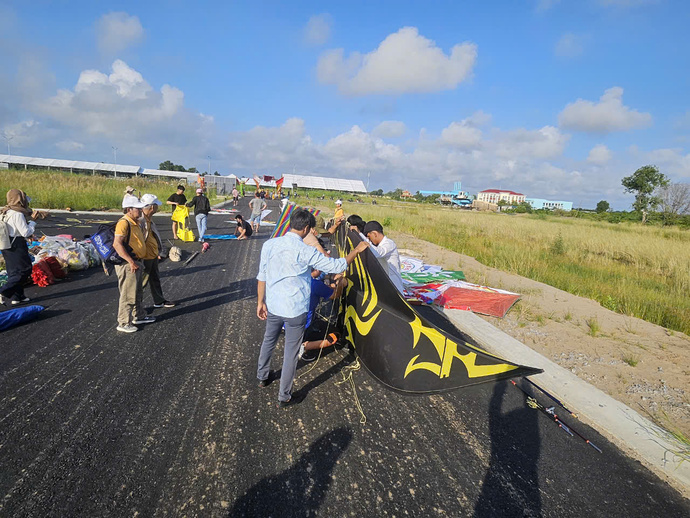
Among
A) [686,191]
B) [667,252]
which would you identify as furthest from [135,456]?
[686,191]

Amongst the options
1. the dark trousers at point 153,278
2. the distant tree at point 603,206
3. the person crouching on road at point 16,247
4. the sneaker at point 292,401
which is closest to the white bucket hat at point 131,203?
the dark trousers at point 153,278

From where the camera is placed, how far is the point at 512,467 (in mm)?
2754

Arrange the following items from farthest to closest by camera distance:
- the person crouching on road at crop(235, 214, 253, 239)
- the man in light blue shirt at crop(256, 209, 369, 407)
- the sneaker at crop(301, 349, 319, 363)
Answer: the person crouching on road at crop(235, 214, 253, 239), the sneaker at crop(301, 349, 319, 363), the man in light blue shirt at crop(256, 209, 369, 407)

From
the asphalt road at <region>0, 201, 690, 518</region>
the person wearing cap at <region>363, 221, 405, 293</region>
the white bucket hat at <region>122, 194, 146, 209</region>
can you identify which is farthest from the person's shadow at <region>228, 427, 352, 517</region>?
the white bucket hat at <region>122, 194, 146, 209</region>

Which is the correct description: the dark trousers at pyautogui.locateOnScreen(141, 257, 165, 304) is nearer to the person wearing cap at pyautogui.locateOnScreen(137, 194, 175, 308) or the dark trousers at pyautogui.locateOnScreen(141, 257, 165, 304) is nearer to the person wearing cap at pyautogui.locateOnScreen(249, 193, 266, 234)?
the person wearing cap at pyautogui.locateOnScreen(137, 194, 175, 308)

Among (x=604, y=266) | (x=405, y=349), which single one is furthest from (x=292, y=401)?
(x=604, y=266)

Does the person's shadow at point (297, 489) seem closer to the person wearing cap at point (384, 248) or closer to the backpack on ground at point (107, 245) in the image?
the person wearing cap at point (384, 248)

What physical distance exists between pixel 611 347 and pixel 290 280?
527 centimetres

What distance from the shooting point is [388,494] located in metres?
2.39

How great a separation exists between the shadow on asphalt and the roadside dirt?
4.70 metres

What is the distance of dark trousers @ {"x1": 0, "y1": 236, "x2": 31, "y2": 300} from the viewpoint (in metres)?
5.17

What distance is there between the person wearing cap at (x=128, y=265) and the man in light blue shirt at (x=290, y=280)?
8.03ft

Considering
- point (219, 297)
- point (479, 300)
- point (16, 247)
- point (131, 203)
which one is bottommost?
point (219, 297)

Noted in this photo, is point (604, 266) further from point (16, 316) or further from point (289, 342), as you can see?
point (16, 316)
